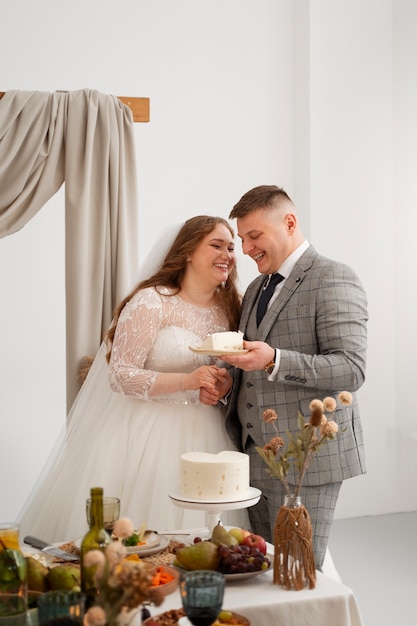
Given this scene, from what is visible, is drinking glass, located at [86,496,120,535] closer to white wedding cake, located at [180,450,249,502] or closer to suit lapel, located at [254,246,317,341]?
white wedding cake, located at [180,450,249,502]

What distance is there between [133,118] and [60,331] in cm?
183

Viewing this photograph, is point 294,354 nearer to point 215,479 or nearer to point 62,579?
point 215,479

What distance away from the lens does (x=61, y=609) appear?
1.36 meters

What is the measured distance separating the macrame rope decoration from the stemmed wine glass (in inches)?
21.4

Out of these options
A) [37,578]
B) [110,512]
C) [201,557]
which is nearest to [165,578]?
[201,557]

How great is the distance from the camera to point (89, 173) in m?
3.50

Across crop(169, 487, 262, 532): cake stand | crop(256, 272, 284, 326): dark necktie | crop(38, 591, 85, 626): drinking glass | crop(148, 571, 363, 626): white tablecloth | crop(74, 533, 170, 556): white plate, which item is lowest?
crop(148, 571, 363, 626): white tablecloth

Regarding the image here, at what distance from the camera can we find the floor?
402 cm

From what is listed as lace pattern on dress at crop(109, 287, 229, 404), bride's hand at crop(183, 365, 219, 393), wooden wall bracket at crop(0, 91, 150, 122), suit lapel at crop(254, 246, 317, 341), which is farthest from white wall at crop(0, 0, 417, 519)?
suit lapel at crop(254, 246, 317, 341)

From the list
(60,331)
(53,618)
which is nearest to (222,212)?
(60,331)

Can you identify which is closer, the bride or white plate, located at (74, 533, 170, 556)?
white plate, located at (74, 533, 170, 556)

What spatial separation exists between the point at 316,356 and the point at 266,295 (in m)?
0.46

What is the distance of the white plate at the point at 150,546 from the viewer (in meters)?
2.14

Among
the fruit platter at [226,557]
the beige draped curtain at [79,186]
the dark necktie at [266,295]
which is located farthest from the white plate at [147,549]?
the beige draped curtain at [79,186]
